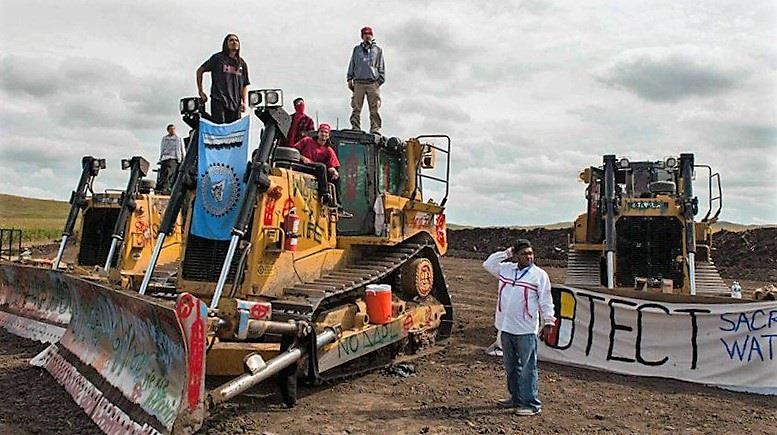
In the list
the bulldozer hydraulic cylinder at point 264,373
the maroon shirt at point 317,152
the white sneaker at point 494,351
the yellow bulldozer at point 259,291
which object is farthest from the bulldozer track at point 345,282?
the white sneaker at point 494,351

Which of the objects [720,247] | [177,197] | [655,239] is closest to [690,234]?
[655,239]

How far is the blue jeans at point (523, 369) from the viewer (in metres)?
7.01

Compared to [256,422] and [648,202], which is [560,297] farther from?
[256,422]

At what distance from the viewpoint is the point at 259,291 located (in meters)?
7.40

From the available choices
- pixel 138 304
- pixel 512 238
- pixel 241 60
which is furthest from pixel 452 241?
pixel 138 304

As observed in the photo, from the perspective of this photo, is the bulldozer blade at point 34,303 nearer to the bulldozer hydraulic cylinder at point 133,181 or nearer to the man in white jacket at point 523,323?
the bulldozer hydraulic cylinder at point 133,181

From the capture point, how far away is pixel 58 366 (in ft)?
25.0

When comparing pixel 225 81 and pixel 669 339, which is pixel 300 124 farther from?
pixel 669 339

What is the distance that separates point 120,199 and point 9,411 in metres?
6.62

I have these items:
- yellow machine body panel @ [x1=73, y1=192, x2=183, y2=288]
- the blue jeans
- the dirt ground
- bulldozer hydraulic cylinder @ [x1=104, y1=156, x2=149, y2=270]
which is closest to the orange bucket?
Result: the dirt ground

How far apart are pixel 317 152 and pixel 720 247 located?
79.8 ft

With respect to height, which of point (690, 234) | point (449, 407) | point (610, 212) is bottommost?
point (449, 407)

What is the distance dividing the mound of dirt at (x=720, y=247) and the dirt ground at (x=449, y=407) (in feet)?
58.4

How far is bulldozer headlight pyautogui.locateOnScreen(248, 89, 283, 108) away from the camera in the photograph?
24.3 ft
